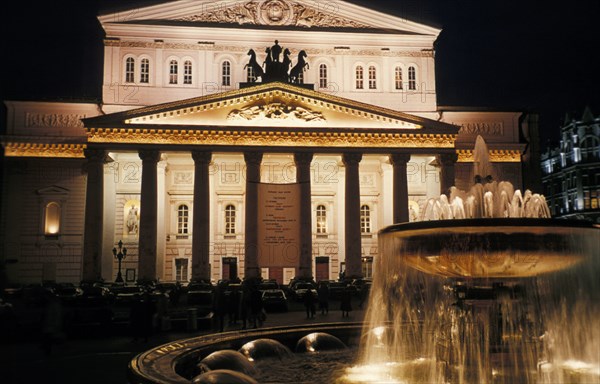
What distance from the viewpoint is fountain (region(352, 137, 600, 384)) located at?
756 centimetres

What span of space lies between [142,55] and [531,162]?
3122 centimetres

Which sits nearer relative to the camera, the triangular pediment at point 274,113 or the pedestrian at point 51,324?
the pedestrian at point 51,324

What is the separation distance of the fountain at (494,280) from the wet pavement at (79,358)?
535 cm

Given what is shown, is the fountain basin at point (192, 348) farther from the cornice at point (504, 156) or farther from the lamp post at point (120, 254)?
the cornice at point (504, 156)

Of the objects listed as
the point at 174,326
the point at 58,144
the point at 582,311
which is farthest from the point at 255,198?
the point at 582,311

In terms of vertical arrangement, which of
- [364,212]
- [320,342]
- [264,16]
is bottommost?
[320,342]

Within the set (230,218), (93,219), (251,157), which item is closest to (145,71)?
(230,218)

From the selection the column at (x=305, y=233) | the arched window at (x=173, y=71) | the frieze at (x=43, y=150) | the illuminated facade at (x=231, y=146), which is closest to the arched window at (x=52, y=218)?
the illuminated facade at (x=231, y=146)

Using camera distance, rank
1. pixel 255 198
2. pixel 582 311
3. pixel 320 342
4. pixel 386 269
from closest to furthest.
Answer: pixel 386 269 < pixel 320 342 < pixel 582 311 < pixel 255 198

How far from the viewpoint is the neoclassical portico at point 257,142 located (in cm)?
3534

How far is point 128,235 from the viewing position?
41.3 meters

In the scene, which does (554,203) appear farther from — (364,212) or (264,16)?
(264,16)

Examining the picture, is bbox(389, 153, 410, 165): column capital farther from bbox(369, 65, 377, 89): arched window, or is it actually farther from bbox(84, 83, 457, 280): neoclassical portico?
bbox(369, 65, 377, 89): arched window

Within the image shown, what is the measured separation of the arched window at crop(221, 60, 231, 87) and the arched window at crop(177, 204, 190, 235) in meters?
10.3
